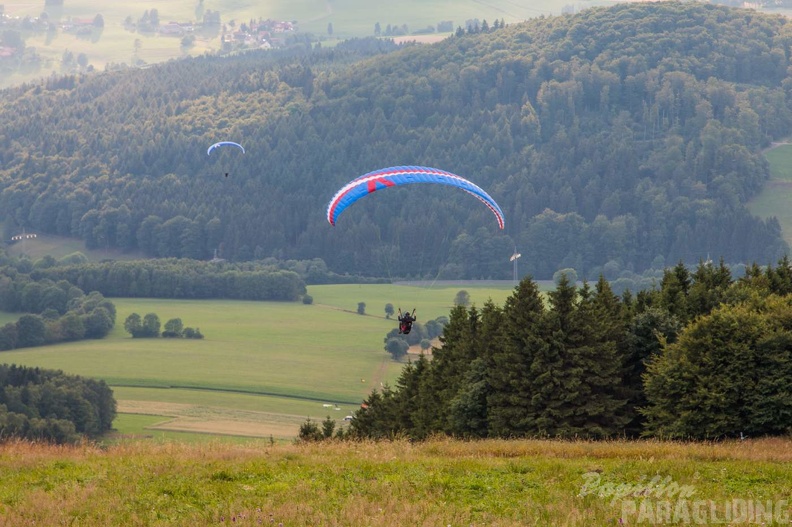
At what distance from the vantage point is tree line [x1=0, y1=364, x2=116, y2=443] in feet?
441

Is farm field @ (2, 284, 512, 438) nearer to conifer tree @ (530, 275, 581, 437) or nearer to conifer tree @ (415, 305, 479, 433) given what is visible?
conifer tree @ (415, 305, 479, 433)

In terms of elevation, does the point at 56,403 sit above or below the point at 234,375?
below

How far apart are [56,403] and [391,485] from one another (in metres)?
126

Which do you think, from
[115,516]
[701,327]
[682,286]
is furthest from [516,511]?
[682,286]

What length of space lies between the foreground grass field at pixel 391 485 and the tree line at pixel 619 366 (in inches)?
391

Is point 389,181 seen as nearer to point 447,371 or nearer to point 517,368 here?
point 517,368

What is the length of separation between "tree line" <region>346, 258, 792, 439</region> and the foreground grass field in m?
9.94

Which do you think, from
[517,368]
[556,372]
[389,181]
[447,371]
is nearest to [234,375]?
[447,371]

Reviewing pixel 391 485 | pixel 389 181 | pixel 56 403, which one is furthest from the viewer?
pixel 56 403

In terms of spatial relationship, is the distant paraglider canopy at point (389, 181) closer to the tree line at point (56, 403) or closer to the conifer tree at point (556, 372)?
the conifer tree at point (556, 372)

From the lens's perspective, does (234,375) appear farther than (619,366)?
Yes

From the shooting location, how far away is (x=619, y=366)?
48719 mm

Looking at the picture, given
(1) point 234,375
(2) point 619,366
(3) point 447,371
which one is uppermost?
(2) point 619,366

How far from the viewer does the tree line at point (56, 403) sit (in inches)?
5295
